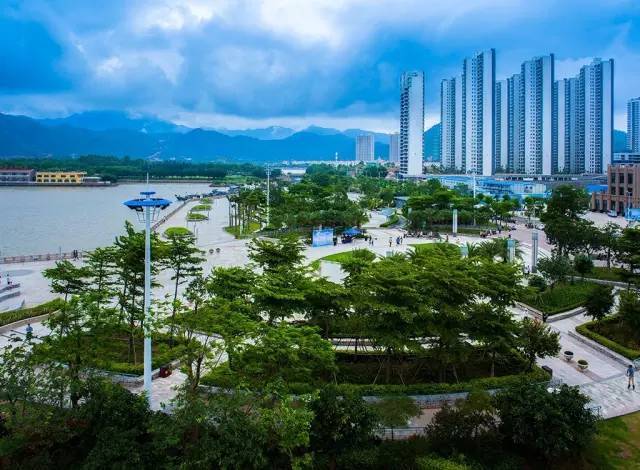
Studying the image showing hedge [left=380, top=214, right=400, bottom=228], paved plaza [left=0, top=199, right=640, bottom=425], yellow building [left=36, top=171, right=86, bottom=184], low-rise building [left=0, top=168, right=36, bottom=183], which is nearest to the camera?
paved plaza [left=0, top=199, right=640, bottom=425]

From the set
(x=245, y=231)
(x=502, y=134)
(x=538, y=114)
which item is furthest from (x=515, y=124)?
(x=245, y=231)

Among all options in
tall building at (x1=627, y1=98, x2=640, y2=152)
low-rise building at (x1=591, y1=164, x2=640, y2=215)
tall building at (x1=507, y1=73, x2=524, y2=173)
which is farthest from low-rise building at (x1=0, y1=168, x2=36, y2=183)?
tall building at (x1=627, y1=98, x2=640, y2=152)

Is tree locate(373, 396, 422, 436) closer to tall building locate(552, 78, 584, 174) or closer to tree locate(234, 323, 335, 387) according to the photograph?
tree locate(234, 323, 335, 387)

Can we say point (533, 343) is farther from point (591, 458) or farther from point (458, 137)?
point (458, 137)

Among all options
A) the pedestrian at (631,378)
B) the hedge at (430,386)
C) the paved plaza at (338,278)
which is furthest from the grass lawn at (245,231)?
the pedestrian at (631,378)

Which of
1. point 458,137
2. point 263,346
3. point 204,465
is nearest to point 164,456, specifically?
point 204,465

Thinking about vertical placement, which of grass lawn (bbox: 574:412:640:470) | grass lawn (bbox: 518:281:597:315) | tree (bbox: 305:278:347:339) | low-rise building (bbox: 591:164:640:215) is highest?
low-rise building (bbox: 591:164:640:215)

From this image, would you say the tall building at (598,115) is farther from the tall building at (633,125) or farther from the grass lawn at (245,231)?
the grass lawn at (245,231)
